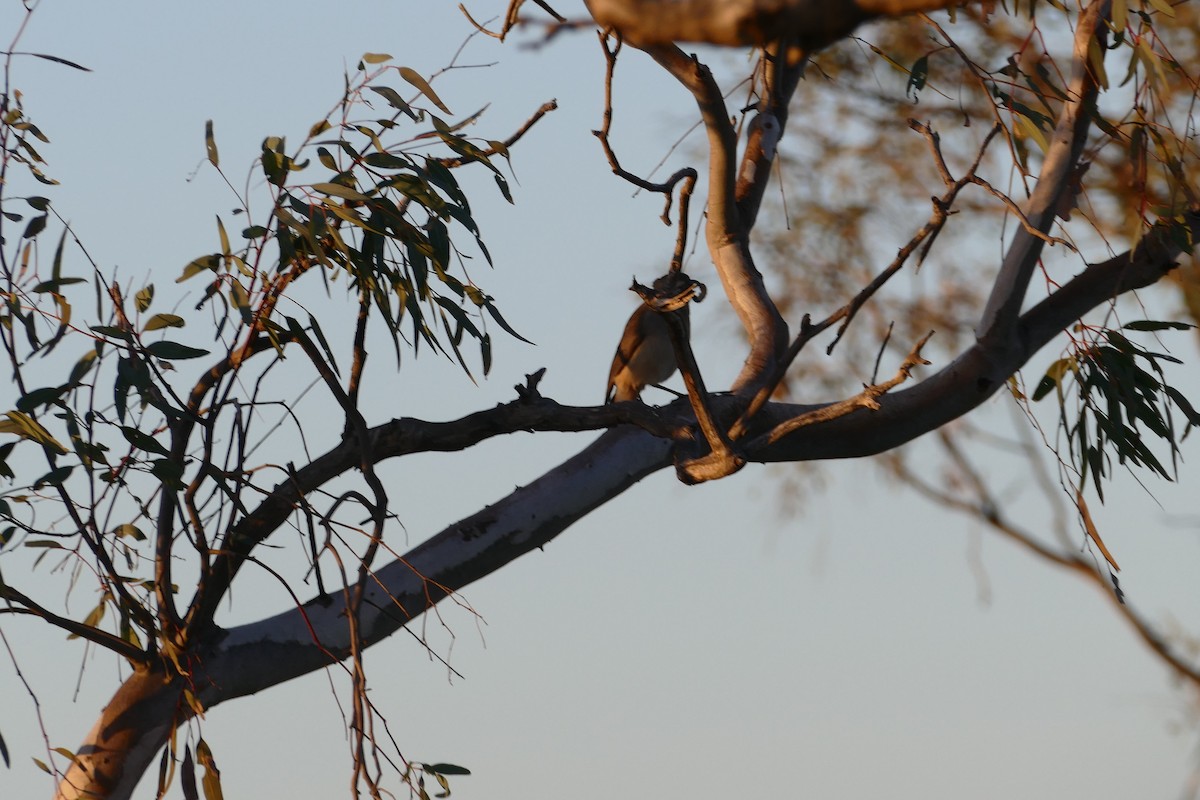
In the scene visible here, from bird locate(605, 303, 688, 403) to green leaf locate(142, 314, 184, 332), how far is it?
6.61 ft

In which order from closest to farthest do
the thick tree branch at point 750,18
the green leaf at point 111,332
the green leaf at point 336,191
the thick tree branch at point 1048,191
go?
the thick tree branch at point 750,18 → the green leaf at point 111,332 → the green leaf at point 336,191 → the thick tree branch at point 1048,191

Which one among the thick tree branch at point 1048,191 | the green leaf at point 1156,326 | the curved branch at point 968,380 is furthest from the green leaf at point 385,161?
the green leaf at point 1156,326

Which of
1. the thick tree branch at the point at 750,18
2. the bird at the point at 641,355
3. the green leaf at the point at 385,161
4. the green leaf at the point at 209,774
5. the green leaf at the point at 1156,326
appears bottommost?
the thick tree branch at the point at 750,18

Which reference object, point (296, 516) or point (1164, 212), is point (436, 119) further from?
point (1164, 212)

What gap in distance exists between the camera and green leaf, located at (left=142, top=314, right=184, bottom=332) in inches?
85.9

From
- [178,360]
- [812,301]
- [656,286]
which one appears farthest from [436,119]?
[812,301]

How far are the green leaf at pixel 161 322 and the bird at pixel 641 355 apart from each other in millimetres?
2014

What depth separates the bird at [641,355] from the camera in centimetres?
407

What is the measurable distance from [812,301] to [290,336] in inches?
116

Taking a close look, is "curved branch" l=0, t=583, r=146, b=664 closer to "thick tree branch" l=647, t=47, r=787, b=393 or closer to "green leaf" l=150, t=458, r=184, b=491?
"green leaf" l=150, t=458, r=184, b=491

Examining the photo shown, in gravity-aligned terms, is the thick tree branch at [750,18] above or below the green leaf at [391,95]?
below

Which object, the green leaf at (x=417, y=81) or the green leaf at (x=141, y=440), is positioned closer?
the green leaf at (x=141, y=440)

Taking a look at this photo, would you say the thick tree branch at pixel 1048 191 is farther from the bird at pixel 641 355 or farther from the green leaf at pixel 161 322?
the green leaf at pixel 161 322

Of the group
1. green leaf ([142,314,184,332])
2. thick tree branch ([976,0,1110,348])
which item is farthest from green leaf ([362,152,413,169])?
thick tree branch ([976,0,1110,348])
